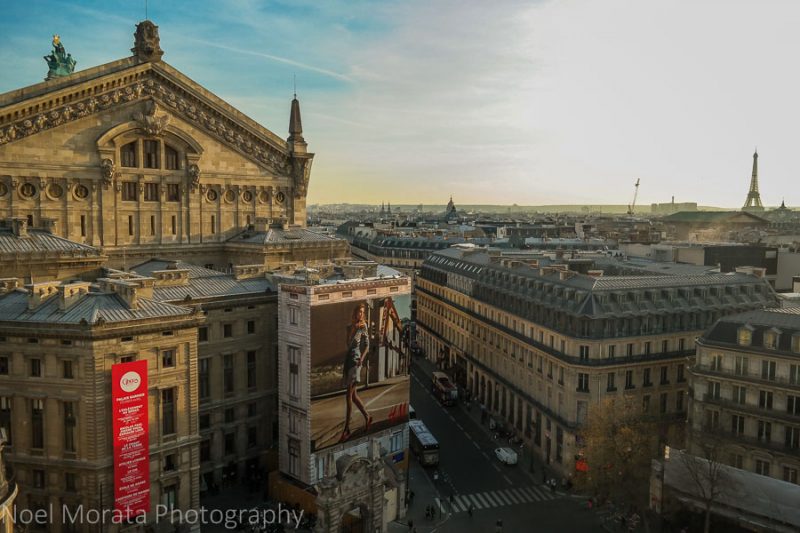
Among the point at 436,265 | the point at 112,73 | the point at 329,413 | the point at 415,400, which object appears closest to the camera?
the point at 329,413

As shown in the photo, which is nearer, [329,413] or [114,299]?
[114,299]

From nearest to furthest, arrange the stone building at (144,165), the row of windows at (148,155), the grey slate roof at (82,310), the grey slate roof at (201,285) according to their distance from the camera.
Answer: the grey slate roof at (82,310) → the grey slate roof at (201,285) → the stone building at (144,165) → the row of windows at (148,155)

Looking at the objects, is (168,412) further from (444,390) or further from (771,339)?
(771,339)

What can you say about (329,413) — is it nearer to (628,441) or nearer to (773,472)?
(628,441)

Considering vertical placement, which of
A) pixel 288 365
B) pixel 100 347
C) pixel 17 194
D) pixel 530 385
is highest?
pixel 17 194

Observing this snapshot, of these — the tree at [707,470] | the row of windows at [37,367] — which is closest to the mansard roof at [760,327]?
the tree at [707,470]

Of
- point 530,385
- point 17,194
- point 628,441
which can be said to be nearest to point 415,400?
point 530,385

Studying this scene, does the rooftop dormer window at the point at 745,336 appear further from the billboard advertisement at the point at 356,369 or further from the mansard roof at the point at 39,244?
the mansard roof at the point at 39,244
